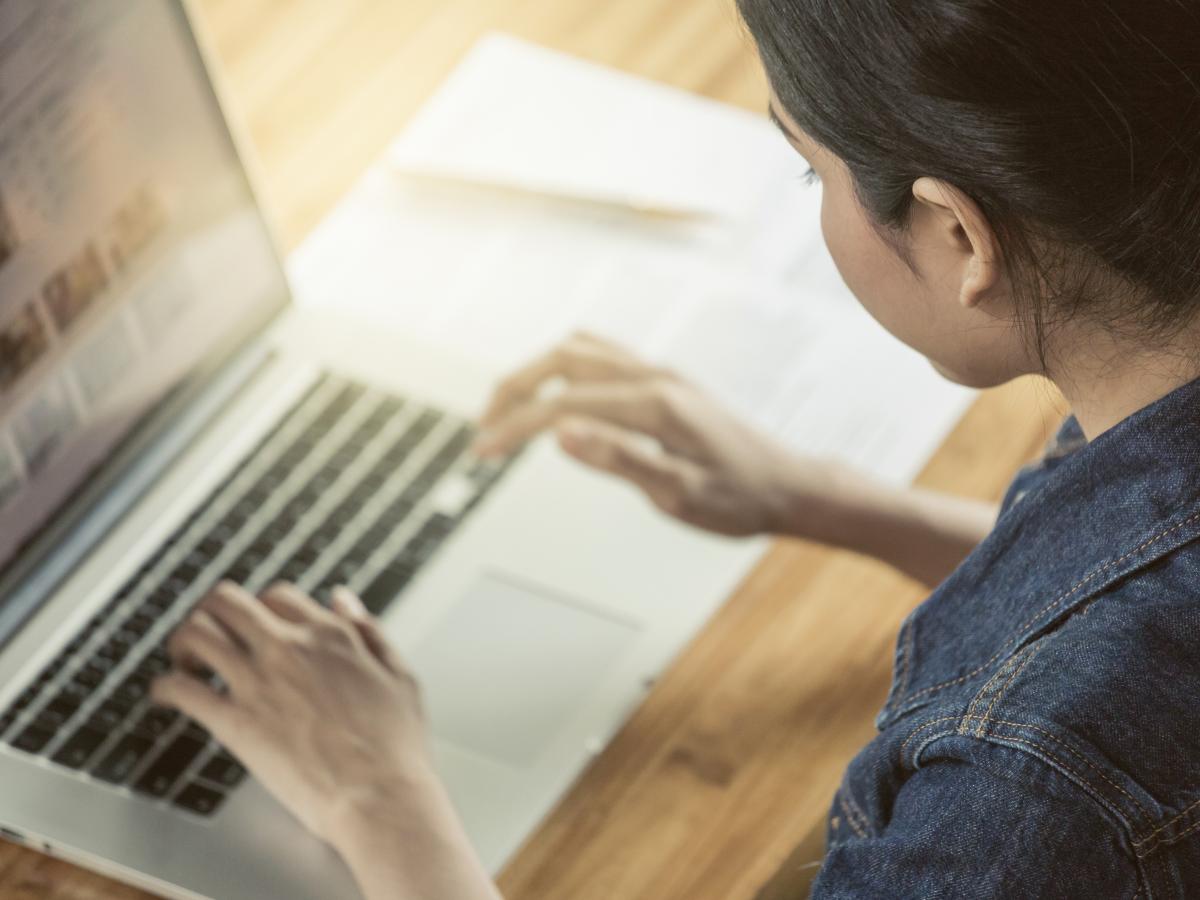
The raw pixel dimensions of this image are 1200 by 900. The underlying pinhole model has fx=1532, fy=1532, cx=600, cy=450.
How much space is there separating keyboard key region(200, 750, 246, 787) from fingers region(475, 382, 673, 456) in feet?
0.82

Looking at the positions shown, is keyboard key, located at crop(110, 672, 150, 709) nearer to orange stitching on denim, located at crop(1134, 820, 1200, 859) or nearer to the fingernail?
the fingernail

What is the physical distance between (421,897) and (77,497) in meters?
0.34

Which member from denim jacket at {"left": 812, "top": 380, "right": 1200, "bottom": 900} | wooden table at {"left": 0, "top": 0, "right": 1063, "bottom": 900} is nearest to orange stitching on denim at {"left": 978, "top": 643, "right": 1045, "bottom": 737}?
denim jacket at {"left": 812, "top": 380, "right": 1200, "bottom": 900}

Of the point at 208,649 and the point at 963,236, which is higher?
the point at 963,236

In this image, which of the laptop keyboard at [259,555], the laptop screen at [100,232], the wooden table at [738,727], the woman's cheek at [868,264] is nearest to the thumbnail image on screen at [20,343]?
the laptop screen at [100,232]

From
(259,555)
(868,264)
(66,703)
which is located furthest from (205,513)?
(868,264)

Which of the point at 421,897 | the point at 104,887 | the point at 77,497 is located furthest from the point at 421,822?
the point at 77,497

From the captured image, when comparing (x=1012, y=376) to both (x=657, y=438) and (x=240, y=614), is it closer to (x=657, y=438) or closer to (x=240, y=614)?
(x=657, y=438)

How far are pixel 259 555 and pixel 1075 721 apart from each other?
1.72 ft

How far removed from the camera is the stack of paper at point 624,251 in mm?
1021

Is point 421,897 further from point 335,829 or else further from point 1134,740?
point 1134,740

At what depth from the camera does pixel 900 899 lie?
0.60 metres

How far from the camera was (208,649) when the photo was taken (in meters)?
0.85

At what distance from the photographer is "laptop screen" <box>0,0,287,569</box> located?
2.64 feet
